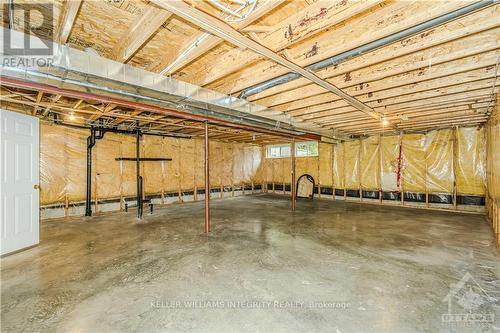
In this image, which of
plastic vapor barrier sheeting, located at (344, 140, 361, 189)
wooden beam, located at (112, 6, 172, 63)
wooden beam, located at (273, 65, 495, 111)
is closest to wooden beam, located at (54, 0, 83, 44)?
wooden beam, located at (112, 6, 172, 63)

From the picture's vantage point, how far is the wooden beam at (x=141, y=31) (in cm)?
169

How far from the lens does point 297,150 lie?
9.41m

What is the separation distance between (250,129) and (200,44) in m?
2.52

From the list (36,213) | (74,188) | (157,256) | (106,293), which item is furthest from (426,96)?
(74,188)

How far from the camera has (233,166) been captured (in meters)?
9.28

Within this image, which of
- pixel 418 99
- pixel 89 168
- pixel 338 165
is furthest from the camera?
pixel 338 165

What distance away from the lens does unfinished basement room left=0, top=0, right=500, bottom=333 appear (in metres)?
1.76

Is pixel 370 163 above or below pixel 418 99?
below

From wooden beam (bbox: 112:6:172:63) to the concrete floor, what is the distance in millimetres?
2384

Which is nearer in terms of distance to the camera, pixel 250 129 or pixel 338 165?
pixel 250 129

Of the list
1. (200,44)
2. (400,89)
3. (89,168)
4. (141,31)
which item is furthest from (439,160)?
(89,168)

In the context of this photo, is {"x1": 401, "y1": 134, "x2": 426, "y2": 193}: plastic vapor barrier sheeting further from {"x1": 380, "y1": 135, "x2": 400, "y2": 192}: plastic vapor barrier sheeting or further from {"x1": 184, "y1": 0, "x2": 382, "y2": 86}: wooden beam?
{"x1": 184, "y1": 0, "x2": 382, "y2": 86}: wooden beam

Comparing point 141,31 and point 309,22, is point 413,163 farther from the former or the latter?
point 141,31

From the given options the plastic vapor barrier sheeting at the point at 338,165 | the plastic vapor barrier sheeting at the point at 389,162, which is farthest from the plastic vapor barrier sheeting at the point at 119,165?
the plastic vapor barrier sheeting at the point at 389,162
